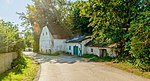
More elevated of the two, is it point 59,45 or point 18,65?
point 59,45

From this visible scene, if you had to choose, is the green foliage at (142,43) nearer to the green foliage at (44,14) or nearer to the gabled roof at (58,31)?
the gabled roof at (58,31)

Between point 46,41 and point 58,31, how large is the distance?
383 cm

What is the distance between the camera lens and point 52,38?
4947 centimetres

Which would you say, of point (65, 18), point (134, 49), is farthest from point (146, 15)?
point (65, 18)

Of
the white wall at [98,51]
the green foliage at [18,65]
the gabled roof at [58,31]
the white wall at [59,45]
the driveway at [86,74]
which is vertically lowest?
the driveway at [86,74]

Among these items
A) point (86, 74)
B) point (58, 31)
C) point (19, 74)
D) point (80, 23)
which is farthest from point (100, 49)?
point (58, 31)

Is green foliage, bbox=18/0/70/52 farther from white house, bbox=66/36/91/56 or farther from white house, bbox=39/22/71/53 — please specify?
white house, bbox=66/36/91/56

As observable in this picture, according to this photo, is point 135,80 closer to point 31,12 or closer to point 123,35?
point 123,35

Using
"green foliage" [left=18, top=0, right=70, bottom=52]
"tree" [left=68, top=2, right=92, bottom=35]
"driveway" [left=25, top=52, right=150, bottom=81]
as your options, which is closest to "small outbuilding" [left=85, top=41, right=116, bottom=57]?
"tree" [left=68, top=2, right=92, bottom=35]

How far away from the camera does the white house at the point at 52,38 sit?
48.6 meters

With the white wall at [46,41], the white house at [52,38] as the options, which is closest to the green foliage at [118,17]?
the white house at [52,38]

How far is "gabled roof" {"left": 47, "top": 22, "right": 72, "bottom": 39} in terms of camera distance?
164 ft

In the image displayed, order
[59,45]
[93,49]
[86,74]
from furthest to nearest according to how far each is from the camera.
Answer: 1. [59,45]
2. [93,49]
3. [86,74]

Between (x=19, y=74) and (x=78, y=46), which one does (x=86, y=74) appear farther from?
(x=78, y=46)
